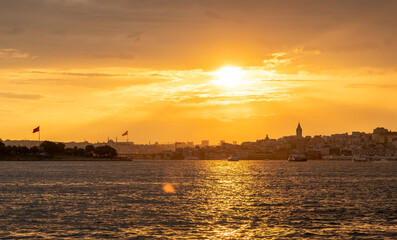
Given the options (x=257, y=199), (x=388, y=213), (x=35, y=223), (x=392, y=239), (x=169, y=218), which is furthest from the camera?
(x=257, y=199)

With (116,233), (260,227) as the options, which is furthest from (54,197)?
(260,227)

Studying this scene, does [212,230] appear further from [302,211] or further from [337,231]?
[302,211]

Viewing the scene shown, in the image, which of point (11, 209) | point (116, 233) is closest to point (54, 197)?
point (11, 209)

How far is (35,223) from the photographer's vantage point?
6138cm

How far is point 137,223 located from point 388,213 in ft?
120

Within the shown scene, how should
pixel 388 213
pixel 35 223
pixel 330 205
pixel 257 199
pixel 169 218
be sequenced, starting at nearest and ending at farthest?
1. pixel 35 223
2. pixel 169 218
3. pixel 388 213
4. pixel 330 205
5. pixel 257 199

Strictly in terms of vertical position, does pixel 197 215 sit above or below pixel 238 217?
above

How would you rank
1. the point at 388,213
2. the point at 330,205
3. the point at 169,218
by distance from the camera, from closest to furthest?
1. the point at 169,218
2. the point at 388,213
3. the point at 330,205

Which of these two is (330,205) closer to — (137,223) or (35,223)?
(137,223)

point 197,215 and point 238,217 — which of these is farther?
point 197,215

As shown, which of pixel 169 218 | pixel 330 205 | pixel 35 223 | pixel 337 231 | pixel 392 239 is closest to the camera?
pixel 392 239

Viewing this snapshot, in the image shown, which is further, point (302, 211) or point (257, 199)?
point (257, 199)

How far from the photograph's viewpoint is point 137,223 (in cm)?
6144

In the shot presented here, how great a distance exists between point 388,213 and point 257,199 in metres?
25.4
